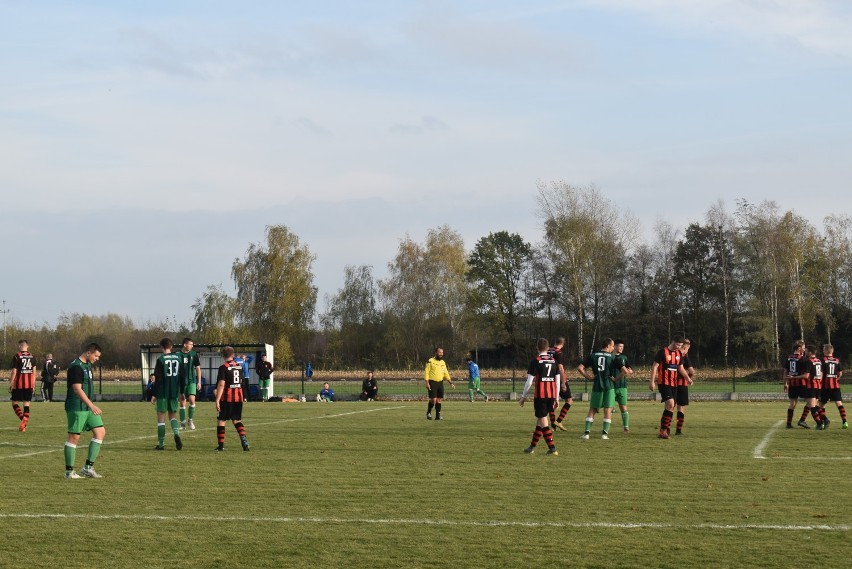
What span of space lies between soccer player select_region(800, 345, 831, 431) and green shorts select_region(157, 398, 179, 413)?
44.0 ft

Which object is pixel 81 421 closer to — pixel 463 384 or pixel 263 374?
pixel 263 374

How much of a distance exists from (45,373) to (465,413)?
18.9 m

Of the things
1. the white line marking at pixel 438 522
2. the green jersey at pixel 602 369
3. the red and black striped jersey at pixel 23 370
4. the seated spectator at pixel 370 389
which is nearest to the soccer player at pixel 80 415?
the white line marking at pixel 438 522

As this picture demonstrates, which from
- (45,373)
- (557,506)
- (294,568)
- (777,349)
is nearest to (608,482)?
(557,506)

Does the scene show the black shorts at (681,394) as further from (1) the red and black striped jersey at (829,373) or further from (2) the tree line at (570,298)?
(2) the tree line at (570,298)

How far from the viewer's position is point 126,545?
9.35 meters

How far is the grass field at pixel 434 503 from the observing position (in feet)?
29.2

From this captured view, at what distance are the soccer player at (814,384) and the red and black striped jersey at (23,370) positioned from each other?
17794mm

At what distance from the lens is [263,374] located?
39344 mm

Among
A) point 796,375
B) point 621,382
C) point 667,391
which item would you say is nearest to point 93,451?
point 621,382

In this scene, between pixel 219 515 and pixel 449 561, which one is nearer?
pixel 449 561

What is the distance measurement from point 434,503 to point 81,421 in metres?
5.23

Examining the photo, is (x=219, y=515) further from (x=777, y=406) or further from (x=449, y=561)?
(x=777, y=406)

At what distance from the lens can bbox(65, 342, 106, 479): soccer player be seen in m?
13.9
